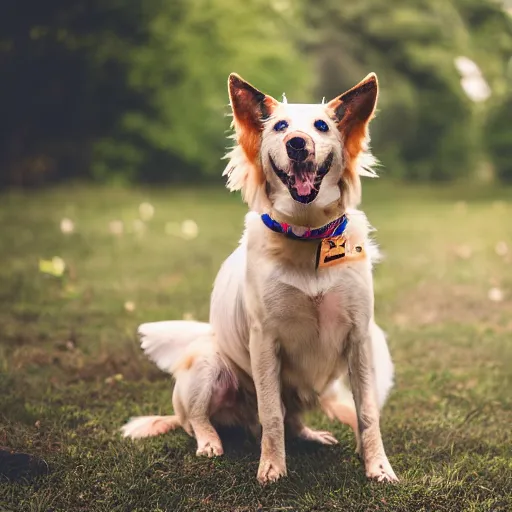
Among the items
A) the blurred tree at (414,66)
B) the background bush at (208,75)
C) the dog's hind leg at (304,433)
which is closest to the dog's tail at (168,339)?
the dog's hind leg at (304,433)

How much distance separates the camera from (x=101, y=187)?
14.1 metres

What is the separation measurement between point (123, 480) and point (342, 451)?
888mm

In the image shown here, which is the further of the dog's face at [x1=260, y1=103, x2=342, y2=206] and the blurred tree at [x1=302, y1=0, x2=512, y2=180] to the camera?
the blurred tree at [x1=302, y1=0, x2=512, y2=180]

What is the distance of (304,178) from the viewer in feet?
8.20

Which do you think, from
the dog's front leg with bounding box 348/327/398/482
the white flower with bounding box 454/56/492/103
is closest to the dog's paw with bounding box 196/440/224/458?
the dog's front leg with bounding box 348/327/398/482

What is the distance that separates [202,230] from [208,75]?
24.1 feet

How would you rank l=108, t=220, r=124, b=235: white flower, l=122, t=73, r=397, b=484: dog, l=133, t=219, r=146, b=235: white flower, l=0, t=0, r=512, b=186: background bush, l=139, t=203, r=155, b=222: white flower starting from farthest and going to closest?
l=0, t=0, r=512, b=186: background bush < l=139, t=203, r=155, b=222: white flower < l=133, t=219, r=146, b=235: white flower < l=108, t=220, r=124, b=235: white flower < l=122, t=73, r=397, b=484: dog

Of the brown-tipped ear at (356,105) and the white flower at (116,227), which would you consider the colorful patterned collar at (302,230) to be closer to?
the brown-tipped ear at (356,105)

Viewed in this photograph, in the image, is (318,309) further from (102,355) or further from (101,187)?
(101,187)

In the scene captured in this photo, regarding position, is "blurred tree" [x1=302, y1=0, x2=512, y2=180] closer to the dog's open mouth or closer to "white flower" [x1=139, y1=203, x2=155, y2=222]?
"white flower" [x1=139, y1=203, x2=155, y2=222]

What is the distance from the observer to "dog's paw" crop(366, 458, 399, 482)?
272 centimetres

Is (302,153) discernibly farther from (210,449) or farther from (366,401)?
(210,449)

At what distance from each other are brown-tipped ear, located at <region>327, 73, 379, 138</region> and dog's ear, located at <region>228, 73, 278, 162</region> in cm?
22

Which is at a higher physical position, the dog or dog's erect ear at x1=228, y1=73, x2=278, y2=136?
dog's erect ear at x1=228, y1=73, x2=278, y2=136
